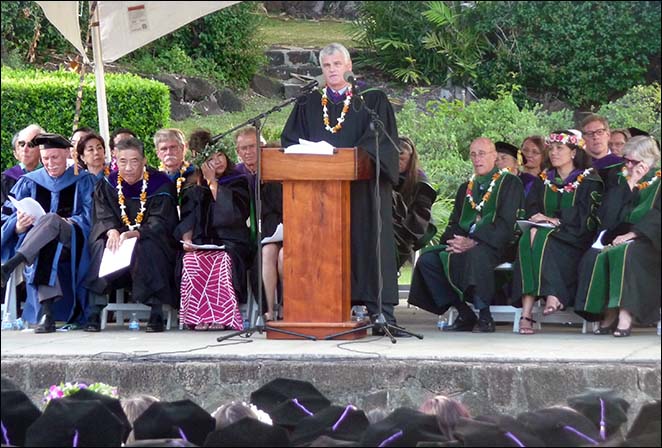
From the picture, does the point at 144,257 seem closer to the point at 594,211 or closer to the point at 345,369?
the point at 345,369

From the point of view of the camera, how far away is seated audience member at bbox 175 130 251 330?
9477 millimetres

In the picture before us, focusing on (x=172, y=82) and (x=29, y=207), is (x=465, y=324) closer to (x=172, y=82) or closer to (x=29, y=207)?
(x=29, y=207)

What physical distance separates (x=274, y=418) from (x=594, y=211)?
3.54m

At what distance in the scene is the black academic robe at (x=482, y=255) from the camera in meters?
9.26

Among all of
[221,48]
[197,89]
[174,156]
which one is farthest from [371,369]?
[197,89]

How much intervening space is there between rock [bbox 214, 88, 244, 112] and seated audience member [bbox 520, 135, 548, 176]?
14.3 ft

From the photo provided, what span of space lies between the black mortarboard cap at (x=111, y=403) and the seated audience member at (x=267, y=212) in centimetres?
299

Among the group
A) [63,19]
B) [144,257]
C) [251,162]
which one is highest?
[63,19]

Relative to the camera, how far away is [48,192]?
995 centimetres

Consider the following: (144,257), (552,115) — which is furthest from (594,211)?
(552,115)

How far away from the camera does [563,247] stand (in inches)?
365

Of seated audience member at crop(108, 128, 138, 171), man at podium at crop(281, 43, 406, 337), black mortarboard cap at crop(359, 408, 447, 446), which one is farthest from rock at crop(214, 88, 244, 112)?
black mortarboard cap at crop(359, 408, 447, 446)

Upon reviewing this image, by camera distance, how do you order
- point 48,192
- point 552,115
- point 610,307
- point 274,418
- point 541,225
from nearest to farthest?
point 274,418 → point 610,307 → point 541,225 → point 48,192 → point 552,115

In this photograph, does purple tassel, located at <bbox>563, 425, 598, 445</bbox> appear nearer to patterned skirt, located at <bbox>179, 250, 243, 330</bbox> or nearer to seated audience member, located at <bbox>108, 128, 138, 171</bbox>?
patterned skirt, located at <bbox>179, 250, 243, 330</bbox>
